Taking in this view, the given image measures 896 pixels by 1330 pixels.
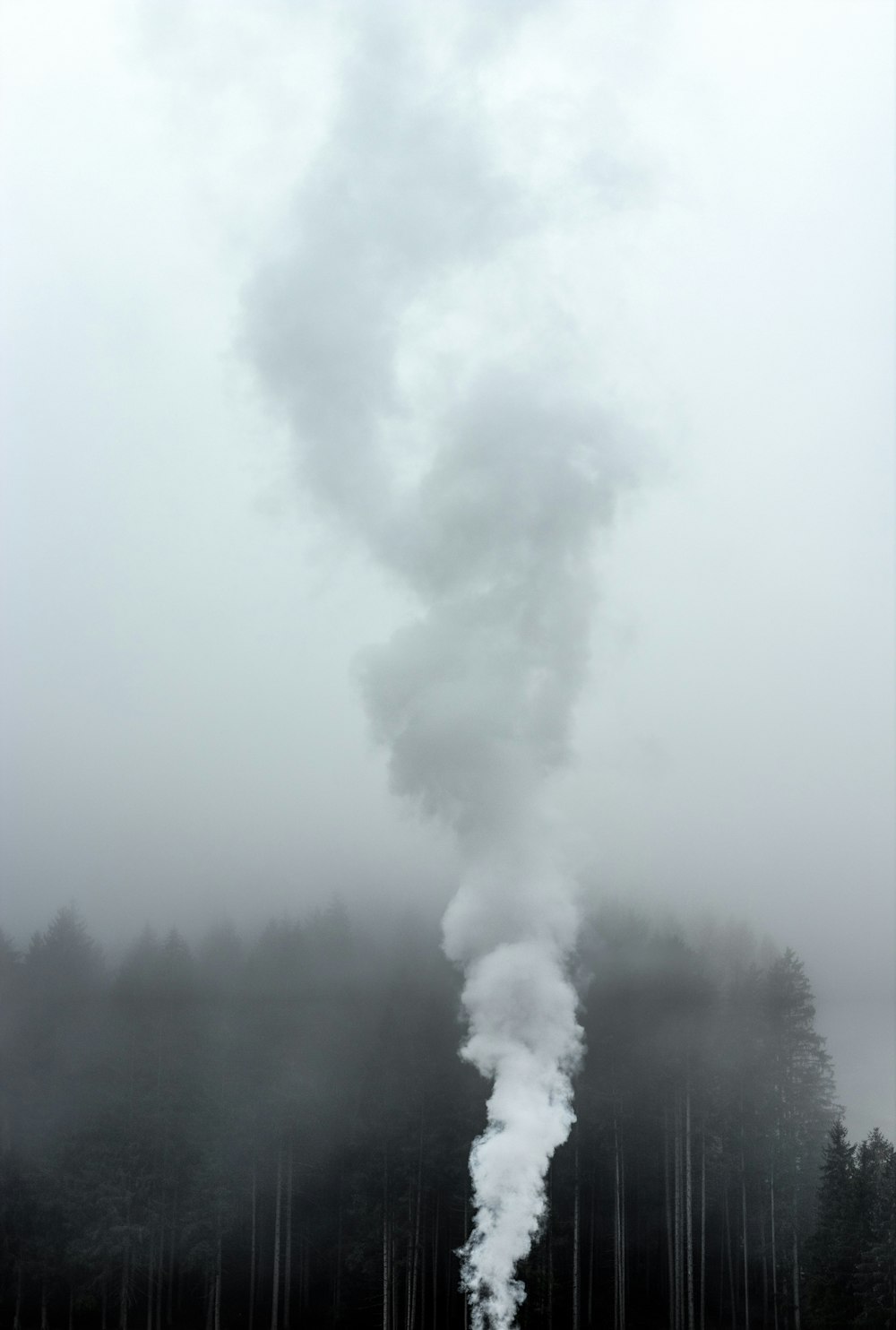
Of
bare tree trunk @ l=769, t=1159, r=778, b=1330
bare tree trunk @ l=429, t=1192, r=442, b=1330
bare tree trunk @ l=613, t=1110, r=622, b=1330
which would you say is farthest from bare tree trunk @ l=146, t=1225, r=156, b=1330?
bare tree trunk @ l=769, t=1159, r=778, b=1330

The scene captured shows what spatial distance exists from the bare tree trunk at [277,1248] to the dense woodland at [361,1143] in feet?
0.94

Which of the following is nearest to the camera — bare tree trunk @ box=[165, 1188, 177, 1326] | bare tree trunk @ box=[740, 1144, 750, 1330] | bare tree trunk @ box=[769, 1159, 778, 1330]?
bare tree trunk @ box=[769, 1159, 778, 1330]

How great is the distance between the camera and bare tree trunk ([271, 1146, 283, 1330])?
57.8 m

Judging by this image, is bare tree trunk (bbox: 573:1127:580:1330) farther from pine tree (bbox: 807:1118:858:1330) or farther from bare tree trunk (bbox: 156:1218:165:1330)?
bare tree trunk (bbox: 156:1218:165:1330)

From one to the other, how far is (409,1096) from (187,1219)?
12816 millimetres

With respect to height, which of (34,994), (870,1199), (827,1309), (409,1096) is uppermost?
(34,994)

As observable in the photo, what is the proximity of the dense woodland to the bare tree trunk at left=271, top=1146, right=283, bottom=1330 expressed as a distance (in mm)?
287

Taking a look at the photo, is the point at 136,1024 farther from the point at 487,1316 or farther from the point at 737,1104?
the point at 737,1104

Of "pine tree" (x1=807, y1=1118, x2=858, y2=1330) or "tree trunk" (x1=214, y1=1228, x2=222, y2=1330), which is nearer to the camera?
"pine tree" (x1=807, y1=1118, x2=858, y2=1330)

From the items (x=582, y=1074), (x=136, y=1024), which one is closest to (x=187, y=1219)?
(x=136, y=1024)

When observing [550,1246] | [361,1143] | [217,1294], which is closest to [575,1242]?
[550,1246]

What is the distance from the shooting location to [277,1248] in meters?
59.4

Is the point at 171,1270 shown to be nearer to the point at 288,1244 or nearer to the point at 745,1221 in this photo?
the point at 288,1244

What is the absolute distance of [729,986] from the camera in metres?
68.3
